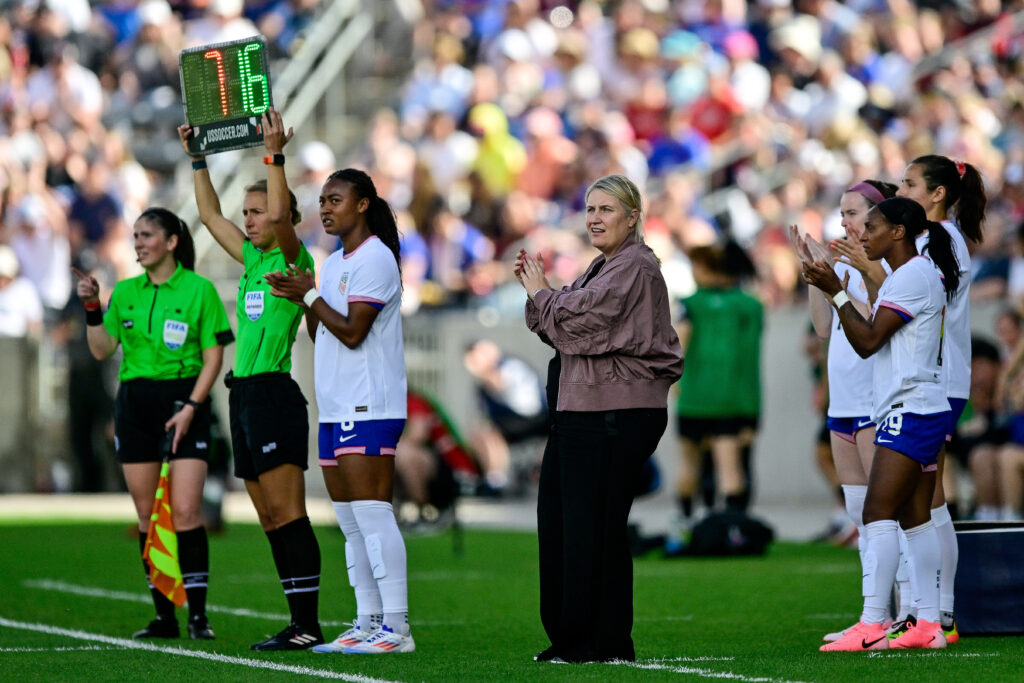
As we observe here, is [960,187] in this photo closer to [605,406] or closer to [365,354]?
[605,406]

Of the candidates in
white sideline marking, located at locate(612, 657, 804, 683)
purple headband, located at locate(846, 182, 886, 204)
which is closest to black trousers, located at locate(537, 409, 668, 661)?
white sideline marking, located at locate(612, 657, 804, 683)

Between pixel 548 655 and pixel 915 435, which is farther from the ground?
pixel 915 435

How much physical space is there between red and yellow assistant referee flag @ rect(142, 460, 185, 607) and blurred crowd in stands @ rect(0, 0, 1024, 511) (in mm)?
11071

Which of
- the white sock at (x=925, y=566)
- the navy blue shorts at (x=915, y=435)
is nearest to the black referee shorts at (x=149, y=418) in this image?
the navy blue shorts at (x=915, y=435)

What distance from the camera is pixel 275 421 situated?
27.4ft

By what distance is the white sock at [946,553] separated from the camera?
8312 millimetres

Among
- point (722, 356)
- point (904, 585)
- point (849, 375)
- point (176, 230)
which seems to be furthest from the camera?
point (722, 356)

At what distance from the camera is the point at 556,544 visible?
775cm

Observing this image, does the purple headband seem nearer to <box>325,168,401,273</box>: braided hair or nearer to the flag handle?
<box>325,168,401,273</box>: braided hair

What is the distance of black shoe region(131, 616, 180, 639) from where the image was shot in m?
8.88

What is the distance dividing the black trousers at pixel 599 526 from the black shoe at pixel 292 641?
4.21ft

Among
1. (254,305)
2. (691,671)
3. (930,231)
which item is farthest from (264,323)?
(930,231)

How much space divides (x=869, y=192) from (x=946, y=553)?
1.77 metres

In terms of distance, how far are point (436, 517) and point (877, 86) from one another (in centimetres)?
966
